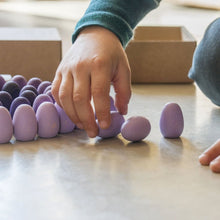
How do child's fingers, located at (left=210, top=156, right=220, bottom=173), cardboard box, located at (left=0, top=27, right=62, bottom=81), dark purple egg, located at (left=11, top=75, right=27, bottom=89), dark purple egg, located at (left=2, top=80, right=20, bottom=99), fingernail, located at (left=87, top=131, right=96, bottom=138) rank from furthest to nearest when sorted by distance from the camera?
1. cardboard box, located at (left=0, top=27, right=62, bottom=81)
2. dark purple egg, located at (left=11, top=75, right=27, bottom=89)
3. dark purple egg, located at (left=2, top=80, right=20, bottom=99)
4. fingernail, located at (left=87, top=131, right=96, bottom=138)
5. child's fingers, located at (left=210, top=156, right=220, bottom=173)

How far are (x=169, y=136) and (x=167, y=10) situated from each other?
377cm

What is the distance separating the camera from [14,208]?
0.70 m

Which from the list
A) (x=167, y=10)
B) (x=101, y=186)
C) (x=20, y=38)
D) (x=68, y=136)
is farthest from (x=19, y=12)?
(x=101, y=186)

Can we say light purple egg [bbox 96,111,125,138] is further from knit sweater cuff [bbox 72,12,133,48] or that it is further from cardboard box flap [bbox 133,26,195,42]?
cardboard box flap [bbox 133,26,195,42]

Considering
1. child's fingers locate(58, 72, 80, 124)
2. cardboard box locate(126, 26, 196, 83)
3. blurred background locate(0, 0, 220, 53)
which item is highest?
child's fingers locate(58, 72, 80, 124)

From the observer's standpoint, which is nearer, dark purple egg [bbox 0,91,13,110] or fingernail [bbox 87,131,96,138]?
fingernail [bbox 87,131,96,138]

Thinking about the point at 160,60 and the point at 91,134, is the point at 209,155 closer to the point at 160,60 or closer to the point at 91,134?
the point at 91,134

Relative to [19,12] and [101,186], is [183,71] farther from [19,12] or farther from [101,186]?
[19,12]

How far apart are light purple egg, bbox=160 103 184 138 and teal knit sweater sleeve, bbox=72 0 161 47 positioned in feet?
0.55

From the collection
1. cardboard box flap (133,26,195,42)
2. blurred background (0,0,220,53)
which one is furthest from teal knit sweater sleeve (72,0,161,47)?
blurred background (0,0,220,53)

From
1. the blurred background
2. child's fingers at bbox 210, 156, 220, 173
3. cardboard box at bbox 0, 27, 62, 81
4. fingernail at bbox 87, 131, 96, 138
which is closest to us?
child's fingers at bbox 210, 156, 220, 173

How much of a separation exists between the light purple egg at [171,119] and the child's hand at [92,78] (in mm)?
111

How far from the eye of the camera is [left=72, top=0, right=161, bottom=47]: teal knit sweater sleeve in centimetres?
97

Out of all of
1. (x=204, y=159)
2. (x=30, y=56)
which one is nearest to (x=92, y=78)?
(x=204, y=159)
